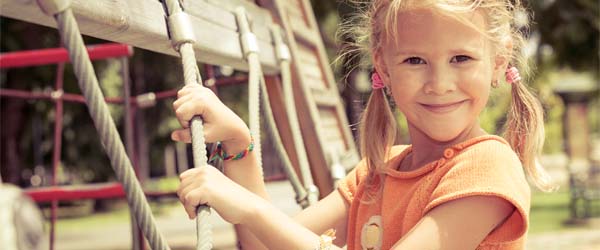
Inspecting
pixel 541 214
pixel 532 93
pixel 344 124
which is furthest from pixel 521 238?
pixel 541 214

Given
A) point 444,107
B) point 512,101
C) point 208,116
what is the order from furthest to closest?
point 512,101
point 444,107
point 208,116

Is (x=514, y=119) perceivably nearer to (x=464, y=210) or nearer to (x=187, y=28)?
(x=464, y=210)

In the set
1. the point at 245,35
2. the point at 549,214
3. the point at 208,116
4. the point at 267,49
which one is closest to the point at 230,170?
the point at 208,116

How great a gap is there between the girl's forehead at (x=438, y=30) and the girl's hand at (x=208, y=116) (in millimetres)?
339

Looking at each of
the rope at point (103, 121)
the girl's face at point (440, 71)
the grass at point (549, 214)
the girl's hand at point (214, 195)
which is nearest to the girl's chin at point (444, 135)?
the girl's face at point (440, 71)

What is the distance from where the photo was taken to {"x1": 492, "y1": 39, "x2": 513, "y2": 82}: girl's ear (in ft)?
5.54

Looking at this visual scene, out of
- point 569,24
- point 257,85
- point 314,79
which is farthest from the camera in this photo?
point 569,24

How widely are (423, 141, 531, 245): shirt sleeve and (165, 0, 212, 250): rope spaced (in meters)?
0.42

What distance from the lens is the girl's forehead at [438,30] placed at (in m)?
1.53

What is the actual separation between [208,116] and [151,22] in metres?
0.23

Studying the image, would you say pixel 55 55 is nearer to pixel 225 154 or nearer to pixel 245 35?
pixel 245 35

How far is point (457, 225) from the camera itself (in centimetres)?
147

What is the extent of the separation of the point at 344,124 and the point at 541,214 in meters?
10.8

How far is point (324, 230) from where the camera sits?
1.85 metres
